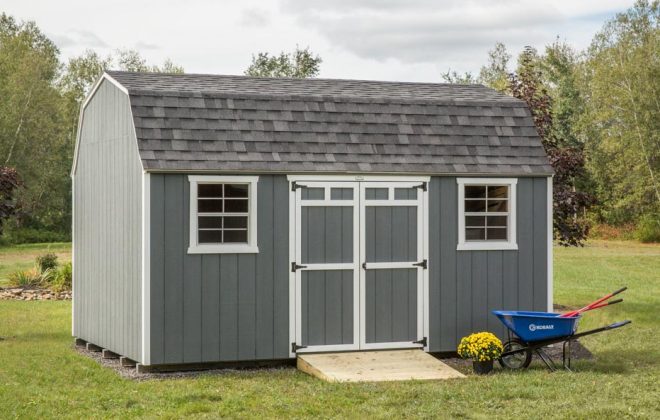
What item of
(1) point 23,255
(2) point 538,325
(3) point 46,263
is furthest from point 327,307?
(1) point 23,255

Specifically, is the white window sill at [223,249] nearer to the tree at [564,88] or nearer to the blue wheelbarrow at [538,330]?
the blue wheelbarrow at [538,330]

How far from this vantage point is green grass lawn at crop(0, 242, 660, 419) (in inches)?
339

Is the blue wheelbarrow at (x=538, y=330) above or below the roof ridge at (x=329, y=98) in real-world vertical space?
below

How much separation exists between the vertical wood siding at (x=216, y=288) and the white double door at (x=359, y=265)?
21 cm

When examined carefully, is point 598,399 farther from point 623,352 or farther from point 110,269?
point 110,269

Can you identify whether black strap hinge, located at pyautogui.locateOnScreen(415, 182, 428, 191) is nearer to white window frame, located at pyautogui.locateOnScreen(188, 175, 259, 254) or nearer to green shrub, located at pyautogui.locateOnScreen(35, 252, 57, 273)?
white window frame, located at pyautogui.locateOnScreen(188, 175, 259, 254)

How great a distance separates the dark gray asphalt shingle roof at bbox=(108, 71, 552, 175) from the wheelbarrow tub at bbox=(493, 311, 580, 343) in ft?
6.42

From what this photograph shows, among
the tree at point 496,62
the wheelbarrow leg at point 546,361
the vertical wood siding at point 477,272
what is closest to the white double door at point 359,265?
the vertical wood siding at point 477,272

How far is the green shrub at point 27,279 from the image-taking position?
69.4 ft

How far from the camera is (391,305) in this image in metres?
11.9

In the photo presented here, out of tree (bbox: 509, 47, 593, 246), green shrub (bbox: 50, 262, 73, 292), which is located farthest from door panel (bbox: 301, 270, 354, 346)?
green shrub (bbox: 50, 262, 73, 292)

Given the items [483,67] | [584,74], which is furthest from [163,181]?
[483,67]

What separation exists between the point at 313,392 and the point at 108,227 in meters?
4.08

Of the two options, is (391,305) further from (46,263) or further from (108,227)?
(46,263)
